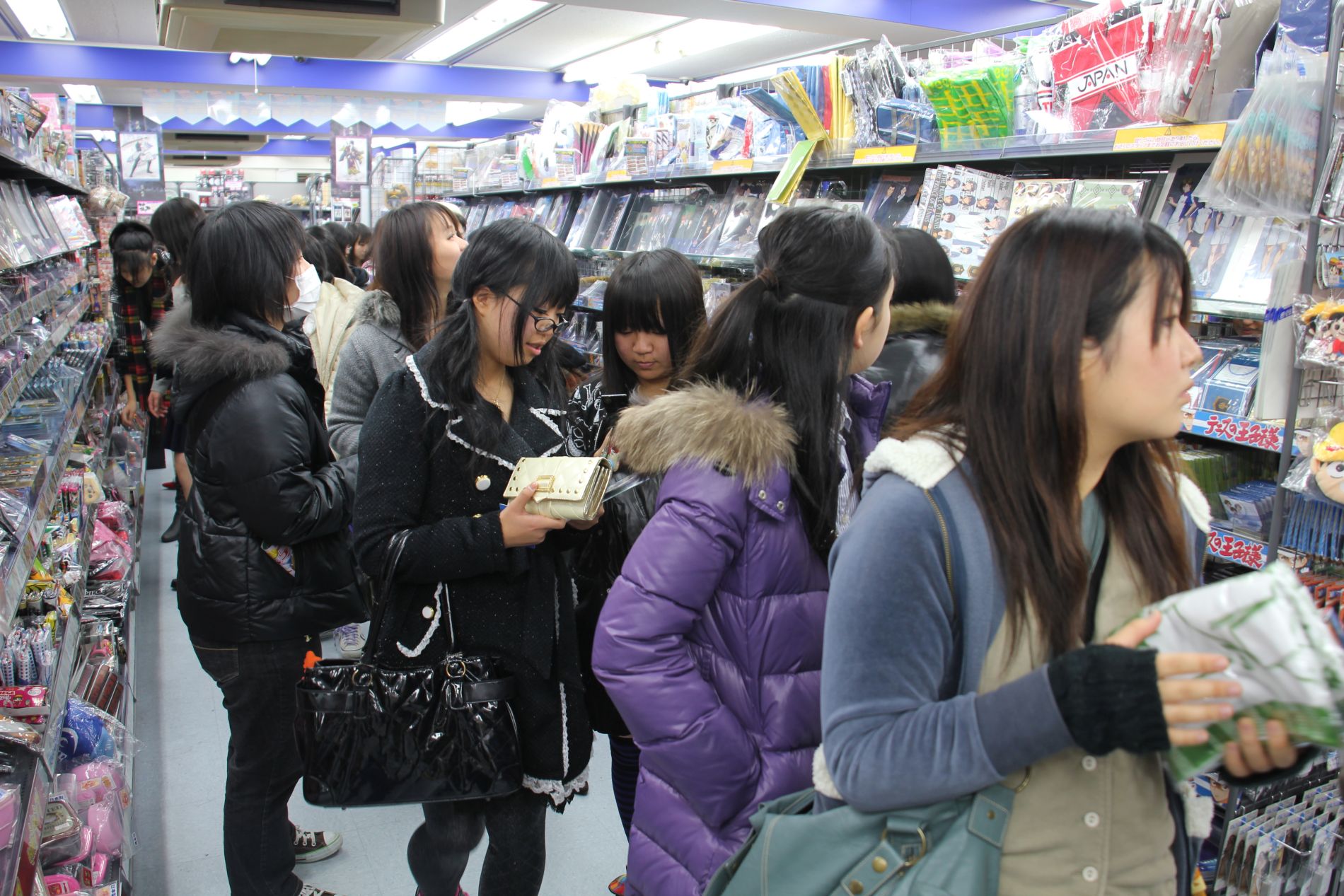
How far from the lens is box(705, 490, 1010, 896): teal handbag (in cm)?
94

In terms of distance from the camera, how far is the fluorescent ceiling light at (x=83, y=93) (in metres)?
12.2

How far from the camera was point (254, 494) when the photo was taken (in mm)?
1969

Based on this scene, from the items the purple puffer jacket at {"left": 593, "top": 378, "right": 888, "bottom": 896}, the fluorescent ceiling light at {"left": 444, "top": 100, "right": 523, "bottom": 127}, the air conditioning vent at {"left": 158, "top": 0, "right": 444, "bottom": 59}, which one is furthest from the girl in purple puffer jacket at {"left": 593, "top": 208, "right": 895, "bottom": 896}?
the fluorescent ceiling light at {"left": 444, "top": 100, "right": 523, "bottom": 127}

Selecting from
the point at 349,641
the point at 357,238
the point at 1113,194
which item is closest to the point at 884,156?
the point at 1113,194

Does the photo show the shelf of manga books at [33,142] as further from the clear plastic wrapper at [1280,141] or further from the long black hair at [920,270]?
the clear plastic wrapper at [1280,141]

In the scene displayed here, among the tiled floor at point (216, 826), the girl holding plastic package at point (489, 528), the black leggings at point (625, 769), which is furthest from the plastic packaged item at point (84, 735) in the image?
the black leggings at point (625, 769)

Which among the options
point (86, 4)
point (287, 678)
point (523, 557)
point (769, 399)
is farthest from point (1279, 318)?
point (86, 4)

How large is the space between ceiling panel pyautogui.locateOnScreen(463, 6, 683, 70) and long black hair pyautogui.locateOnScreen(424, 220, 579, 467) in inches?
314

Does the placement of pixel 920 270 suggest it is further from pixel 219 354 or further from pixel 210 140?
pixel 210 140

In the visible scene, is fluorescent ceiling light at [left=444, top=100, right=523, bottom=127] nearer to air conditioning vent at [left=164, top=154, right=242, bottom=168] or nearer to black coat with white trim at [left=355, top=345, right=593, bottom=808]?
air conditioning vent at [left=164, top=154, right=242, bottom=168]

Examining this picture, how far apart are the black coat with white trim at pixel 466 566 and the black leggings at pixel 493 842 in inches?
3.4

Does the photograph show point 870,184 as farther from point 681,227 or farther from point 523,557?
point 523,557

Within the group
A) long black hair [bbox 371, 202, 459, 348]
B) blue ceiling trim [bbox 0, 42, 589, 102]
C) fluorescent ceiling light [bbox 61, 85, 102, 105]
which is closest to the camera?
long black hair [bbox 371, 202, 459, 348]

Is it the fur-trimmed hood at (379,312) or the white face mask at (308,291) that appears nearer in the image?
the fur-trimmed hood at (379,312)
